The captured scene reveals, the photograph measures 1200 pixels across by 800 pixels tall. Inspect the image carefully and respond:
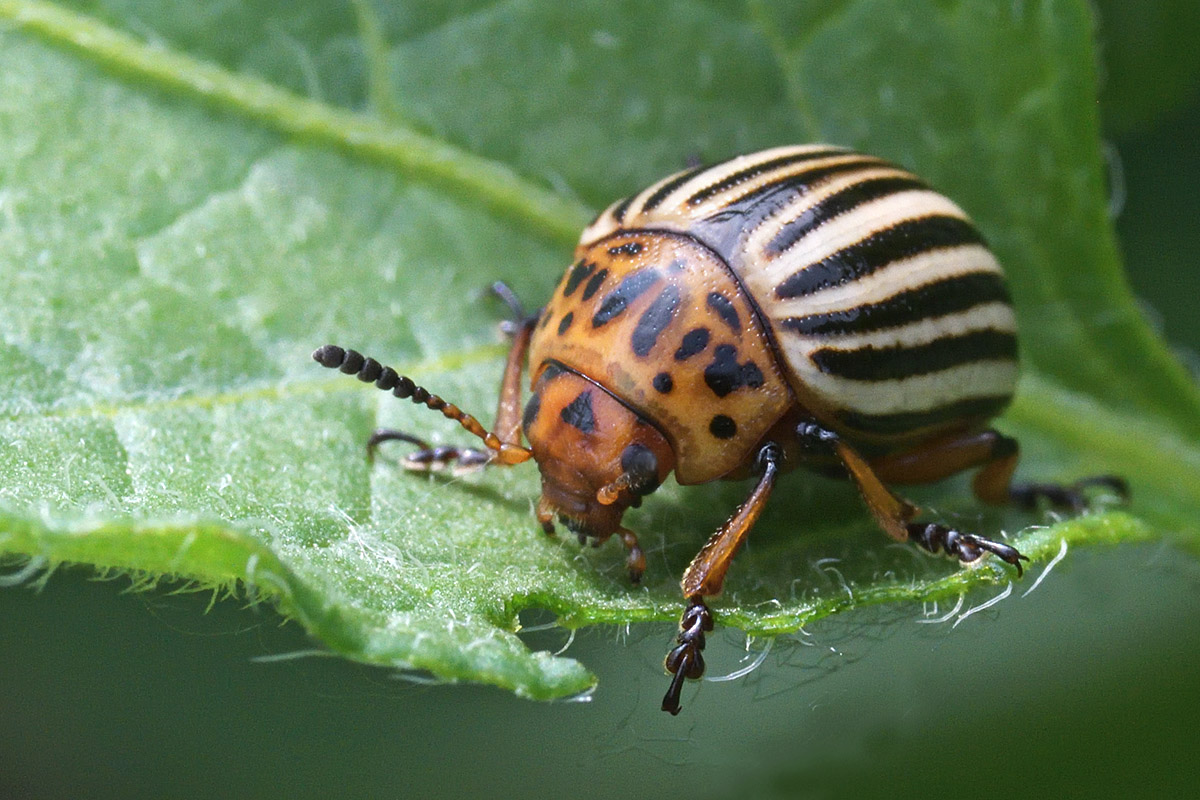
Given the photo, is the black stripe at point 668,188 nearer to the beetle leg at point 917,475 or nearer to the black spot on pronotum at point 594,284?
the black spot on pronotum at point 594,284

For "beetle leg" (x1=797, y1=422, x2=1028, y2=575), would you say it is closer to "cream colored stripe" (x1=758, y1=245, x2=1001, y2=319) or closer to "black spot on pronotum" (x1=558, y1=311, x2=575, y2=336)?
"cream colored stripe" (x1=758, y1=245, x2=1001, y2=319)

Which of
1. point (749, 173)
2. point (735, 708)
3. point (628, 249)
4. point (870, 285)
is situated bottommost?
point (735, 708)

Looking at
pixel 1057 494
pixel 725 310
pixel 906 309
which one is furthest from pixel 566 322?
pixel 1057 494

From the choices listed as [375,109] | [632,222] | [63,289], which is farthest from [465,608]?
[375,109]

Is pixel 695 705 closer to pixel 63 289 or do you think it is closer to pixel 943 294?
pixel 943 294

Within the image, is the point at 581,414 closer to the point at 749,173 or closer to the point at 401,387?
the point at 401,387

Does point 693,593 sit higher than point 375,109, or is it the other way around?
point 375,109

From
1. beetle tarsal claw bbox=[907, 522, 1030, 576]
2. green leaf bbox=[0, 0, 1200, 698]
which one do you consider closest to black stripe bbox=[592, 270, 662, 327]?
green leaf bbox=[0, 0, 1200, 698]
